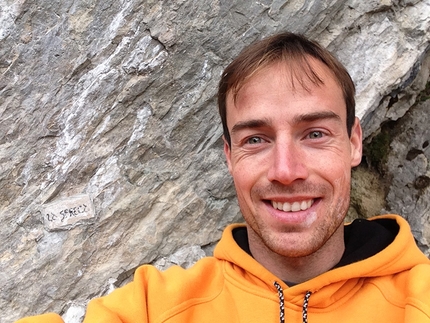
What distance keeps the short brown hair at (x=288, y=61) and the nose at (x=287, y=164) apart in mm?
393

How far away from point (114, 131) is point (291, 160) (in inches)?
83.9

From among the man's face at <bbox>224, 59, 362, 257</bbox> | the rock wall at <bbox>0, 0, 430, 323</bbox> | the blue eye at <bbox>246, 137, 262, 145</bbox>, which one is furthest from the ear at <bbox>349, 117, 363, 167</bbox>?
the rock wall at <bbox>0, 0, 430, 323</bbox>

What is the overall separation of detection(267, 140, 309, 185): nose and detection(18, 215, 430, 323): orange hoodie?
24.4 inches

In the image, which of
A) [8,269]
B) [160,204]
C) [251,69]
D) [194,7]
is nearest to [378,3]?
[194,7]

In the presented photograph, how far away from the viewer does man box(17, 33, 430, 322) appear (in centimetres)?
237

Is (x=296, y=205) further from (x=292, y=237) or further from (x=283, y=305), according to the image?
(x=283, y=305)

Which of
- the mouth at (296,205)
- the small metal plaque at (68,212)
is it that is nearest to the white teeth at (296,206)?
the mouth at (296,205)

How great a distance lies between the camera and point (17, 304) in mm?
3738

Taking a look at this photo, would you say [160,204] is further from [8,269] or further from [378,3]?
[378,3]

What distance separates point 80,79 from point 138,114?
2.00 ft

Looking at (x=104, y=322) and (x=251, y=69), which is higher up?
(x=251, y=69)

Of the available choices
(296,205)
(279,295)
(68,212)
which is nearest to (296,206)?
(296,205)

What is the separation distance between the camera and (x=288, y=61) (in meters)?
2.54

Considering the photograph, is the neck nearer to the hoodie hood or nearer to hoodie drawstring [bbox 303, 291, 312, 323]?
the hoodie hood
